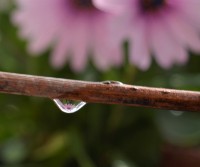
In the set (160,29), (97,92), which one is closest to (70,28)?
(160,29)

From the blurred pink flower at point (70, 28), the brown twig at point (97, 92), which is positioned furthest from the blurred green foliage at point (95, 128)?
the brown twig at point (97, 92)

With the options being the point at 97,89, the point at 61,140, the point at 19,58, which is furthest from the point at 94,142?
the point at 97,89

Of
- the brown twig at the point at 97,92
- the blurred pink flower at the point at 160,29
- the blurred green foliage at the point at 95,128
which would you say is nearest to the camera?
the brown twig at the point at 97,92

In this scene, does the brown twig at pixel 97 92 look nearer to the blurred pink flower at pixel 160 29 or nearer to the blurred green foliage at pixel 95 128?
the blurred pink flower at pixel 160 29

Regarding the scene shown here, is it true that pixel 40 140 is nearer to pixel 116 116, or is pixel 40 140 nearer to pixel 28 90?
pixel 116 116

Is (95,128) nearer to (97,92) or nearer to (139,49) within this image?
(139,49)

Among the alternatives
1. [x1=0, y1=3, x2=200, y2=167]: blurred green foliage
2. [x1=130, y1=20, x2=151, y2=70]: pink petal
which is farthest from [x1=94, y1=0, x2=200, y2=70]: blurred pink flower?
[x1=0, y1=3, x2=200, y2=167]: blurred green foliage
